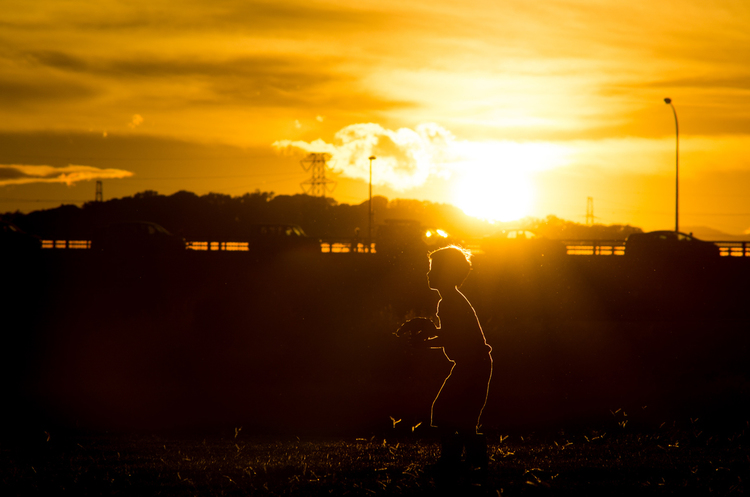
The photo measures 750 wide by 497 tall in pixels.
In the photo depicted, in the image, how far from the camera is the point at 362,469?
6492 mm

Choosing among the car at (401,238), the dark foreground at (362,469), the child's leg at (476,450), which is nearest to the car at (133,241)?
the car at (401,238)

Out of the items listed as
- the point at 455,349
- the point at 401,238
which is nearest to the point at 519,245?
the point at 401,238

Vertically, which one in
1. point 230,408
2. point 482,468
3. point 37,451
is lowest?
point 230,408

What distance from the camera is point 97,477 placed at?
6.26 m

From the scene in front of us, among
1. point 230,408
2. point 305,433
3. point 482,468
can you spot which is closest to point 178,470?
point 482,468

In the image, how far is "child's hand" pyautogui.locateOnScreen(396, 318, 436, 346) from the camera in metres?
5.19

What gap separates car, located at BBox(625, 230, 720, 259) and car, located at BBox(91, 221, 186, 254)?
2354 cm

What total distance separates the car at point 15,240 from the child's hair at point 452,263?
33650 millimetres

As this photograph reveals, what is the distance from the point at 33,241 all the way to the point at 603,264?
29.0m

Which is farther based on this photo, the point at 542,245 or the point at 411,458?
the point at 542,245

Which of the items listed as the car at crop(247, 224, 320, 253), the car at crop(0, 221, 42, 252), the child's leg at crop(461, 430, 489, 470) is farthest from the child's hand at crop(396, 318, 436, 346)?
the car at crop(0, 221, 42, 252)

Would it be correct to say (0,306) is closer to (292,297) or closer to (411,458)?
(292,297)

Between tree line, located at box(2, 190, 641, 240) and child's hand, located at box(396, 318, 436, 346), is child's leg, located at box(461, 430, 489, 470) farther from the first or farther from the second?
tree line, located at box(2, 190, 641, 240)

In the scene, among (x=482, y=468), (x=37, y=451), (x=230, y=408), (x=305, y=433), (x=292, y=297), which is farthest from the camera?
(x=292, y=297)
